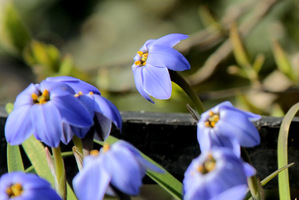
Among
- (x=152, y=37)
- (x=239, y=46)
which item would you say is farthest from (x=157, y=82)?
(x=152, y=37)

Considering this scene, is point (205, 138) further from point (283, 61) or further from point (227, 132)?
point (283, 61)

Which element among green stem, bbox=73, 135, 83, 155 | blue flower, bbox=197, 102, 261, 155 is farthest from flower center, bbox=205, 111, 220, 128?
green stem, bbox=73, 135, 83, 155

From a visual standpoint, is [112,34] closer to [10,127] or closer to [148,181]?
[148,181]

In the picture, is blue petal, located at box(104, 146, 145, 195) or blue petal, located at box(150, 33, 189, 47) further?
blue petal, located at box(150, 33, 189, 47)

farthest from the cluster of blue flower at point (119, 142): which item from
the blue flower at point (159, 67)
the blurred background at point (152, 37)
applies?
the blurred background at point (152, 37)

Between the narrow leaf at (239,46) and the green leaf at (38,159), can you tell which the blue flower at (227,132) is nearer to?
the green leaf at (38,159)

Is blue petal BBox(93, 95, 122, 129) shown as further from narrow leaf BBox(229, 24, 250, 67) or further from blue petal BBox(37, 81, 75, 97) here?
narrow leaf BBox(229, 24, 250, 67)
